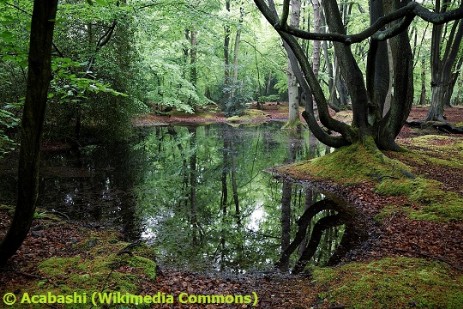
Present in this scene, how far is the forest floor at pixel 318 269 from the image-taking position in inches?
136

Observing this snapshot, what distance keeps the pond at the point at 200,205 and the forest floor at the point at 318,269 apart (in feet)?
1.64

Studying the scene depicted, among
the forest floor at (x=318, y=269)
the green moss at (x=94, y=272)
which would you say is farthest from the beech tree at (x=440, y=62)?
the green moss at (x=94, y=272)

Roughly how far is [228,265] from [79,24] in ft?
41.0

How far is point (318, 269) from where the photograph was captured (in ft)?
15.4

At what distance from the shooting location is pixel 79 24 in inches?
525

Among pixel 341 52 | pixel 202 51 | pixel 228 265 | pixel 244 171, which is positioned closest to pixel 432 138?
pixel 341 52

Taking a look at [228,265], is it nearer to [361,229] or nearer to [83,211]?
[361,229]

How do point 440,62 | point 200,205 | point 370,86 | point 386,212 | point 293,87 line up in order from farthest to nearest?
point 293,87
point 440,62
point 370,86
point 200,205
point 386,212

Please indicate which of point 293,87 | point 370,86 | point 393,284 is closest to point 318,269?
point 393,284

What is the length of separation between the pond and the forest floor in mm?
499

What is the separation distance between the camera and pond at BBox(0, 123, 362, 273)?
18.0 feet

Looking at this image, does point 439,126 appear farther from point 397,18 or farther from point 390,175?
point 397,18

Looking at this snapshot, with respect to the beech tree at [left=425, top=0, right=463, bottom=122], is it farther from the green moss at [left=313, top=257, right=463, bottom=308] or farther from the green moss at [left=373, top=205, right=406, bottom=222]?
the green moss at [left=313, top=257, right=463, bottom=308]

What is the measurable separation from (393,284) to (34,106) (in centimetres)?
407
